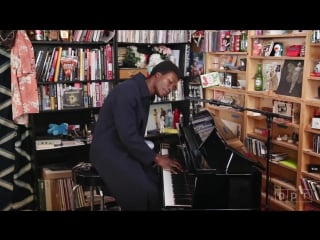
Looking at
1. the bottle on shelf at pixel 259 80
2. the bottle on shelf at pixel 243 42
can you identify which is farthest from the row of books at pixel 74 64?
the bottle on shelf at pixel 259 80

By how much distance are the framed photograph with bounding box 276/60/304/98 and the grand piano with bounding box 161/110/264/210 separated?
81cm

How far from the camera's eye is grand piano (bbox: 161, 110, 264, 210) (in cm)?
207

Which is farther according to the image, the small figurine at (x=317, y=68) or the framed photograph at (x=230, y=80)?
the framed photograph at (x=230, y=80)

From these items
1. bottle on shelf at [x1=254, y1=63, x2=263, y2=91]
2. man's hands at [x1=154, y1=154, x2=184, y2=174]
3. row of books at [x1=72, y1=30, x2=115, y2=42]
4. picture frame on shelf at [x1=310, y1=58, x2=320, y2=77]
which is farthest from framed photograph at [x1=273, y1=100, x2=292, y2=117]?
row of books at [x1=72, y1=30, x2=115, y2=42]

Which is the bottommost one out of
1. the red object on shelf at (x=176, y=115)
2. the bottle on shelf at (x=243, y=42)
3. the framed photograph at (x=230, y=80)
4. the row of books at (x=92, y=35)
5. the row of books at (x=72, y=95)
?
the red object on shelf at (x=176, y=115)

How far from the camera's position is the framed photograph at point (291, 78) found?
8.89 ft

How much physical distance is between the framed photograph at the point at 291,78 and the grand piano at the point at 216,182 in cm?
81

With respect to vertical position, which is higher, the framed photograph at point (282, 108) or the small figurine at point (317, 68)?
the small figurine at point (317, 68)

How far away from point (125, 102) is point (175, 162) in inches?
17.2

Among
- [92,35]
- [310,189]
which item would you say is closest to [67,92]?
[92,35]

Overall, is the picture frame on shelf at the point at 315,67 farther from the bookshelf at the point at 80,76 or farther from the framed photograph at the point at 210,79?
the bookshelf at the point at 80,76

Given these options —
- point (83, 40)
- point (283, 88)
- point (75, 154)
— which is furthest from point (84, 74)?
point (283, 88)

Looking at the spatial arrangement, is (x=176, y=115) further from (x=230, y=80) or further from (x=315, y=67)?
(x=315, y=67)

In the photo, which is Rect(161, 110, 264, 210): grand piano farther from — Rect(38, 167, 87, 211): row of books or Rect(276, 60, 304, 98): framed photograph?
Rect(38, 167, 87, 211): row of books
